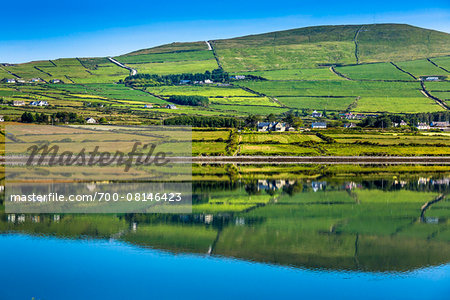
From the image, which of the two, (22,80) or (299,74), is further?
(299,74)

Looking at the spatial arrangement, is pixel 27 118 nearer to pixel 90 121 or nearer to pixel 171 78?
pixel 90 121

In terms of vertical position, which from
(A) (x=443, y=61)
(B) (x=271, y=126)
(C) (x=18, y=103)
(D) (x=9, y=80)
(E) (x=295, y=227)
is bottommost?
(E) (x=295, y=227)

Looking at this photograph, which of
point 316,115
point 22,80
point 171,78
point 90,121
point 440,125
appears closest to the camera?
point 90,121

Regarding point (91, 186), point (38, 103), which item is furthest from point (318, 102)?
point (91, 186)

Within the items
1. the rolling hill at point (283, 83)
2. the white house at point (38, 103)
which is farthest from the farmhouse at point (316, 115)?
the white house at point (38, 103)

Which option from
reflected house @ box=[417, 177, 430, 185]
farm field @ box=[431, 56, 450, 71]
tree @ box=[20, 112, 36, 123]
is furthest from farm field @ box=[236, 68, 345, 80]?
reflected house @ box=[417, 177, 430, 185]

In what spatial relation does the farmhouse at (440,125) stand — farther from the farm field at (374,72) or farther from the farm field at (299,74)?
the farm field at (299,74)
